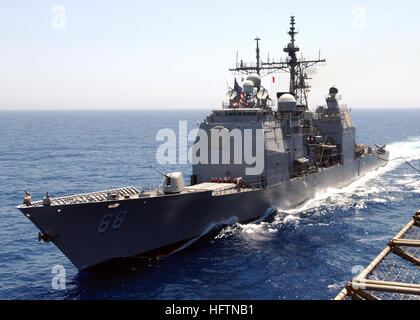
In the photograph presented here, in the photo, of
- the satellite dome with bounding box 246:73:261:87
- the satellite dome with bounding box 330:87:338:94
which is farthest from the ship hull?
the satellite dome with bounding box 330:87:338:94

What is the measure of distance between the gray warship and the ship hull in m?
0.04

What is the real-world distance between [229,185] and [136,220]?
6254mm

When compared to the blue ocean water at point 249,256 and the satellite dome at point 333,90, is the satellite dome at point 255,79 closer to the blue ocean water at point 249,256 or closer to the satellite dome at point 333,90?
the blue ocean water at point 249,256

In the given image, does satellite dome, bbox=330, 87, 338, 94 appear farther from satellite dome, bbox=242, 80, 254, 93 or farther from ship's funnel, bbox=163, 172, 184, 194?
ship's funnel, bbox=163, 172, 184, 194

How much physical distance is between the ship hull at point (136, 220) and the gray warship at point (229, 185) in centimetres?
4

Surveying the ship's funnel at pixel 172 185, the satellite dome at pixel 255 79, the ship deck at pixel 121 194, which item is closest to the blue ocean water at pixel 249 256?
the ship deck at pixel 121 194

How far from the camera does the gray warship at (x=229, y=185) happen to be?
55.6ft

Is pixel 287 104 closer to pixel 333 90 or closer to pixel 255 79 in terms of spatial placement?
pixel 255 79

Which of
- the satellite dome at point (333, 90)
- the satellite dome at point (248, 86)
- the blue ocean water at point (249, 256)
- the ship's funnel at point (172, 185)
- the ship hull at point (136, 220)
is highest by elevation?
the satellite dome at point (333, 90)

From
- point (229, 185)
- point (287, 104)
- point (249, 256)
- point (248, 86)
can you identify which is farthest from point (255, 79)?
point (249, 256)

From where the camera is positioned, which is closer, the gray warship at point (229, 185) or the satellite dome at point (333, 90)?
the gray warship at point (229, 185)

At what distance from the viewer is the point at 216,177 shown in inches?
967

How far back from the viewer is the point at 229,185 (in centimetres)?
2250
